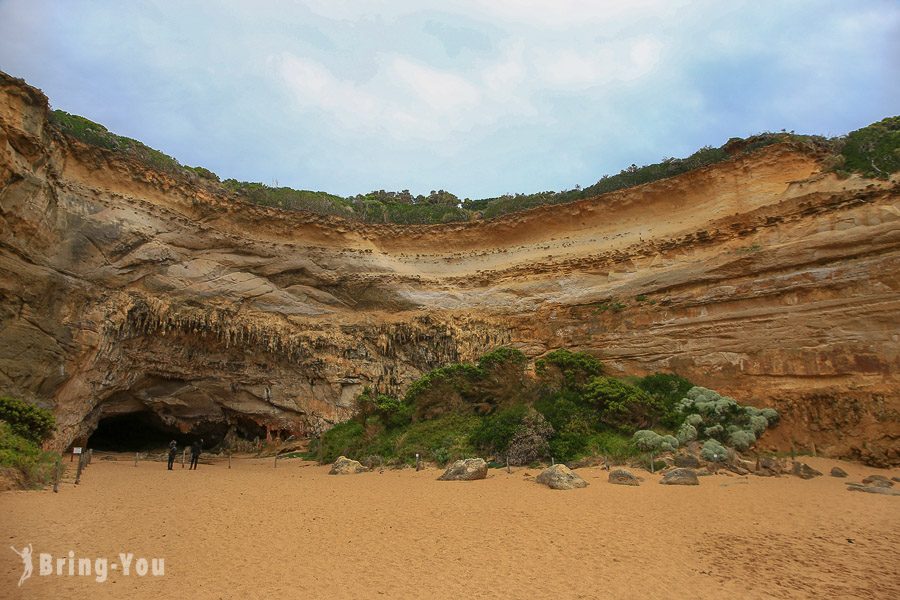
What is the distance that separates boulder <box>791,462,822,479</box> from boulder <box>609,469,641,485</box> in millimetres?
3927

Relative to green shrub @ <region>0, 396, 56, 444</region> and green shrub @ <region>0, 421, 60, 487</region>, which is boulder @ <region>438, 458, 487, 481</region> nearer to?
green shrub @ <region>0, 421, 60, 487</region>

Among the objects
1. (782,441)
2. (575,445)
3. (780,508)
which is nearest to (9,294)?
(575,445)

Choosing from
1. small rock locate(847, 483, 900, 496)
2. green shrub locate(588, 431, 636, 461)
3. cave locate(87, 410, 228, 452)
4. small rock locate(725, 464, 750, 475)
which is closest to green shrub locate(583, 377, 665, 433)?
green shrub locate(588, 431, 636, 461)

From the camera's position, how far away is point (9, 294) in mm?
15734

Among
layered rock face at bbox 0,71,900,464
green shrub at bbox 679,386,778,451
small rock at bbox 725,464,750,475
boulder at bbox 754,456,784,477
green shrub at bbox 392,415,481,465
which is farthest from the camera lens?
green shrub at bbox 392,415,481,465

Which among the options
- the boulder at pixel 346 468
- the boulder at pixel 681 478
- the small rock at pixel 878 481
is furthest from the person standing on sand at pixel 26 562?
the small rock at pixel 878 481

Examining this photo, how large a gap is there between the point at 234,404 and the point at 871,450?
23.7 meters

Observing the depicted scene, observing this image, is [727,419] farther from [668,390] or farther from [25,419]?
[25,419]

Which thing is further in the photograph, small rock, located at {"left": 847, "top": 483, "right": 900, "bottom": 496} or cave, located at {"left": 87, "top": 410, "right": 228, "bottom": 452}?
cave, located at {"left": 87, "top": 410, "right": 228, "bottom": 452}

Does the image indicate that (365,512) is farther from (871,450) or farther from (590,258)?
(590,258)

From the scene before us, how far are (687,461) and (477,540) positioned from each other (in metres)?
7.89

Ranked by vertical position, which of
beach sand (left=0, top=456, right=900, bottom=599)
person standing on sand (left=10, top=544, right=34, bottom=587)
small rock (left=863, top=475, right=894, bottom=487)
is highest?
person standing on sand (left=10, top=544, right=34, bottom=587)

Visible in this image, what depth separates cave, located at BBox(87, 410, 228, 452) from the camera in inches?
959

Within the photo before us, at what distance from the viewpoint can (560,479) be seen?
10.9 m
